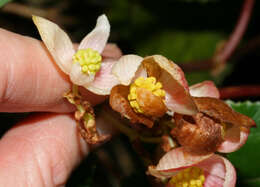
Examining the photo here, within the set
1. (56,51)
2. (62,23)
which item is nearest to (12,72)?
(56,51)

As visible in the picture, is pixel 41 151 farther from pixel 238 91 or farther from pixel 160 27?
pixel 160 27

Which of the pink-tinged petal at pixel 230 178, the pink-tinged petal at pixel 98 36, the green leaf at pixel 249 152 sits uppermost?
the pink-tinged petal at pixel 98 36

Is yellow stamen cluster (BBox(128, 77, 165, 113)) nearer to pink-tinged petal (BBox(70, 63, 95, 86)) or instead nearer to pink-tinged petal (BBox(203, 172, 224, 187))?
pink-tinged petal (BBox(70, 63, 95, 86))

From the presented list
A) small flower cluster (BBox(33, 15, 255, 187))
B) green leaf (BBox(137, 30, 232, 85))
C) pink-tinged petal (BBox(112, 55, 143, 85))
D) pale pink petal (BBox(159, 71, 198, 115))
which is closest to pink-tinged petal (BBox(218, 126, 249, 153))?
small flower cluster (BBox(33, 15, 255, 187))

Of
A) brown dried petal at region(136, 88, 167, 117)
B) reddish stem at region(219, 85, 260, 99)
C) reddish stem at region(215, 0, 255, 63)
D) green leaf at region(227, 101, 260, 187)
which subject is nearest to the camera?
brown dried petal at region(136, 88, 167, 117)

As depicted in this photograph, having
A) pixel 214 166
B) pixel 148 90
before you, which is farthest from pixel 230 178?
pixel 148 90

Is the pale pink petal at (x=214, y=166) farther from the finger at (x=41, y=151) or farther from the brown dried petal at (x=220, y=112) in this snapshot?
the finger at (x=41, y=151)

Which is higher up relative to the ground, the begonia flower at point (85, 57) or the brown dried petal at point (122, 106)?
the begonia flower at point (85, 57)

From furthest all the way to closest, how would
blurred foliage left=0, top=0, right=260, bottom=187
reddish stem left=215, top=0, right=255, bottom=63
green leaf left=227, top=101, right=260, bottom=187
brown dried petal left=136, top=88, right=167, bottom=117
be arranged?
blurred foliage left=0, top=0, right=260, bottom=187, reddish stem left=215, top=0, right=255, bottom=63, green leaf left=227, top=101, right=260, bottom=187, brown dried petal left=136, top=88, right=167, bottom=117

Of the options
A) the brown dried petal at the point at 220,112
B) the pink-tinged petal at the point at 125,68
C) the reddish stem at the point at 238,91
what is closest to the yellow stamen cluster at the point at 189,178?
the brown dried petal at the point at 220,112
